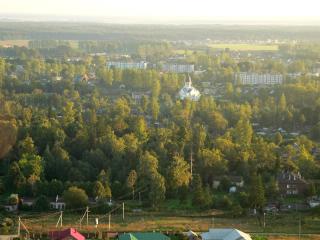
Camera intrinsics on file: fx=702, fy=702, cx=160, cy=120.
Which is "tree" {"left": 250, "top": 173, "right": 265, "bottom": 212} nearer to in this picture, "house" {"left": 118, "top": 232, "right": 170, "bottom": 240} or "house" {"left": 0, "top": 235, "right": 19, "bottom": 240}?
"house" {"left": 118, "top": 232, "right": 170, "bottom": 240}

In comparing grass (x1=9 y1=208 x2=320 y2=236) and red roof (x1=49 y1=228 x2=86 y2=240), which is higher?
red roof (x1=49 y1=228 x2=86 y2=240)

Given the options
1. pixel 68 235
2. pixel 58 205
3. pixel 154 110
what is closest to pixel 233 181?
pixel 58 205

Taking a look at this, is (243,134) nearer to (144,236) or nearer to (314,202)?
(314,202)

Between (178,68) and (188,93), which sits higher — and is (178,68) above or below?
below

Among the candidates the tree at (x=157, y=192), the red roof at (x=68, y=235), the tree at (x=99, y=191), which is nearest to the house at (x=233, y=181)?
the tree at (x=157, y=192)

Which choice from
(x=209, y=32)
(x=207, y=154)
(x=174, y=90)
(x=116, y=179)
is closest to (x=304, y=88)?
(x=174, y=90)

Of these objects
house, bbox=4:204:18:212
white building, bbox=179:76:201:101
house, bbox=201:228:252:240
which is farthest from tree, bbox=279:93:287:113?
house, bbox=201:228:252:240

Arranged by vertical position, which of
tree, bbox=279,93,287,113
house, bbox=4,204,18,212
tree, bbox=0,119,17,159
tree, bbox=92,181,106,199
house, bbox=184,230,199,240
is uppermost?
Answer: tree, bbox=279,93,287,113
